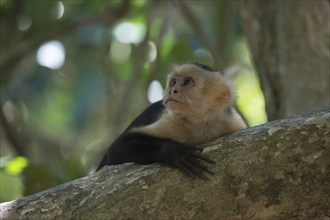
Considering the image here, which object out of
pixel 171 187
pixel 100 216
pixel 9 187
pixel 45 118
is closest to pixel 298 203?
pixel 171 187

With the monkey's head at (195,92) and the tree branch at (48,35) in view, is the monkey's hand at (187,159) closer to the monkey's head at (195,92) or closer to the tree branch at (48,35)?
the monkey's head at (195,92)

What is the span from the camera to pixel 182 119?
322 cm

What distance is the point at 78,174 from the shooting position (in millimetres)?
4203

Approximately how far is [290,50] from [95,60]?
244 cm

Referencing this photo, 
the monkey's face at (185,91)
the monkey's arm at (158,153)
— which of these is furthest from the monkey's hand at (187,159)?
the monkey's face at (185,91)

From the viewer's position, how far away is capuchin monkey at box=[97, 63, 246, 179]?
290 centimetres

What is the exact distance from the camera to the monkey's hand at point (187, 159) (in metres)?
2.30

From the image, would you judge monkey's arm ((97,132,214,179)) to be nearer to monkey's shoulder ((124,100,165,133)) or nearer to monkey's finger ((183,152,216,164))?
monkey's finger ((183,152,216,164))

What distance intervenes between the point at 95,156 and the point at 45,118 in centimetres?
185

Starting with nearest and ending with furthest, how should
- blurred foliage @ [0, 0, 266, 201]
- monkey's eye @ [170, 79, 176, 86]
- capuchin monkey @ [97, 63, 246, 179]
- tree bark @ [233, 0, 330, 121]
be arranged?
1. capuchin monkey @ [97, 63, 246, 179]
2. monkey's eye @ [170, 79, 176, 86]
3. tree bark @ [233, 0, 330, 121]
4. blurred foliage @ [0, 0, 266, 201]

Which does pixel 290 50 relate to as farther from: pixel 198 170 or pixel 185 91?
pixel 198 170

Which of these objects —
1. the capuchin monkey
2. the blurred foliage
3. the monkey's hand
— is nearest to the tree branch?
the blurred foliage

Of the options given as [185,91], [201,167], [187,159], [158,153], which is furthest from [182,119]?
[201,167]

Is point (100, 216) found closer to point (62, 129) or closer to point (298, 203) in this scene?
point (298, 203)
